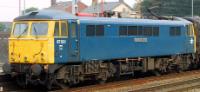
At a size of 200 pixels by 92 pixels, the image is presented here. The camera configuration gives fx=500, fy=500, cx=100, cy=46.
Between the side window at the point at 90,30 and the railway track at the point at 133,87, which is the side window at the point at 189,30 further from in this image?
the side window at the point at 90,30

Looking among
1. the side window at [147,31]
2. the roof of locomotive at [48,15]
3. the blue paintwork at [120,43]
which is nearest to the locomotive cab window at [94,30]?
the blue paintwork at [120,43]

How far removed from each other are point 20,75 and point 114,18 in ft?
15.6

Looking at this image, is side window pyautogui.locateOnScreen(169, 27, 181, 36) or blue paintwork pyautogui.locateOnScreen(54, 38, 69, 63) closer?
blue paintwork pyautogui.locateOnScreen(54, 38, 69, 63)

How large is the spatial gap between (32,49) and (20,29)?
3.84 feet

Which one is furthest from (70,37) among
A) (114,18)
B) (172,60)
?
(172,60)

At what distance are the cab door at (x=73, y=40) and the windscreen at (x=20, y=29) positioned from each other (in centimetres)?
168

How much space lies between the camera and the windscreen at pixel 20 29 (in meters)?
18.6

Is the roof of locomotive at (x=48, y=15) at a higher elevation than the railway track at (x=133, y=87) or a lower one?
higher

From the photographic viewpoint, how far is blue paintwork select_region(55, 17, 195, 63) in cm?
1888

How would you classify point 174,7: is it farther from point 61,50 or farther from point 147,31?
point 61,50

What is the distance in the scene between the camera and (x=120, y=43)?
21.0m

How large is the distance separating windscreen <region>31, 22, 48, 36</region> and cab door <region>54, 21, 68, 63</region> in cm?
42

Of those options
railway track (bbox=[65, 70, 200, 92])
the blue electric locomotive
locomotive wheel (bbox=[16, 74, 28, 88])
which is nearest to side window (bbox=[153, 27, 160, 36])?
the blue electric locomotive

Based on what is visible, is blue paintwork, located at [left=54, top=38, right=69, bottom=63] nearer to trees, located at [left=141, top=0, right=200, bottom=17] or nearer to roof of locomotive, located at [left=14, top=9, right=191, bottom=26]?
roof of locomotive, located at [left=14, top=9, right=191, bottom=26]
